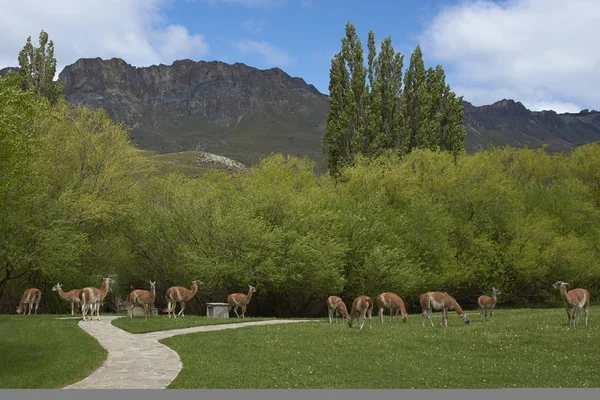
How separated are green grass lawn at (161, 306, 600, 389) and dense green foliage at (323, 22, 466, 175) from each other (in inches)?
1309

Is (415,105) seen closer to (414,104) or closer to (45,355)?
(414,104)

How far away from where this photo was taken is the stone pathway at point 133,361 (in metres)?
13.8

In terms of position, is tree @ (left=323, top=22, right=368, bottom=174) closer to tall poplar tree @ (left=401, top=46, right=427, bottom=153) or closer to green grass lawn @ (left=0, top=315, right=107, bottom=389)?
tall poplar tree @ (left=401, top=46, right=427, bottom=153)

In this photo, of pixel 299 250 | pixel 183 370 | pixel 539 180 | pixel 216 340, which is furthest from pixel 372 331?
pixel 539 180

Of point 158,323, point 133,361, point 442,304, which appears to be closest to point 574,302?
point 442,304

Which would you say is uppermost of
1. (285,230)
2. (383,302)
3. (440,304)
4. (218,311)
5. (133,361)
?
(285,230)

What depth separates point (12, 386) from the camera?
46.2 feet

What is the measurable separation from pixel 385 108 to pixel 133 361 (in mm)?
43922

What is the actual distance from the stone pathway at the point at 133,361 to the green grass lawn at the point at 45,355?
447 mm

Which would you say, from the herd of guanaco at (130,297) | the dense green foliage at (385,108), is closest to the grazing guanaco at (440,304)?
the herd of guanaco at (130,297)

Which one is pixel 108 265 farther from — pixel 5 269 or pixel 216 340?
pixel 216 340

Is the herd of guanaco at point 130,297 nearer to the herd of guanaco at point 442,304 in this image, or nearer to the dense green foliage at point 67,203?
the dense green foliage at point 67,203

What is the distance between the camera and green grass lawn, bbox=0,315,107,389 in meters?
14.6

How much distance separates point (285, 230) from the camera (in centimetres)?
3881
